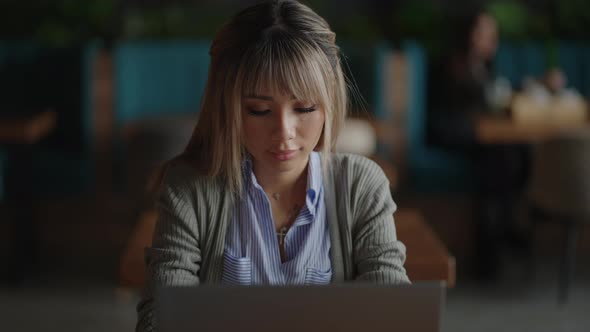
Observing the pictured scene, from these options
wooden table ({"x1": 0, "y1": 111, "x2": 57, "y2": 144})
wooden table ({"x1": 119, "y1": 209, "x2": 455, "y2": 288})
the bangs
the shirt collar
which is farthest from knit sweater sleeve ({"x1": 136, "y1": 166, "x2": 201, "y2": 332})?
wooden table ({"x1": 0, "y1": 111, "x2": 57, "y2": 144})

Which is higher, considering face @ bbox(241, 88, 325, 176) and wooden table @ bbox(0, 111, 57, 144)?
face @ bbox(241, 88, 325, 176)

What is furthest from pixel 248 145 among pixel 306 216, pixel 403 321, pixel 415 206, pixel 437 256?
pixel 415 206

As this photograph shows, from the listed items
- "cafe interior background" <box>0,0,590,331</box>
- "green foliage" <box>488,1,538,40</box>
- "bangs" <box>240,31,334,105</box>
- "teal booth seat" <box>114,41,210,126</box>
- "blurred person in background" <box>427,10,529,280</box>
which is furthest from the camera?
"green foliage" <box>488,1,538,40</box>

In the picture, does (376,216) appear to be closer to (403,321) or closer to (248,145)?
(248,145)

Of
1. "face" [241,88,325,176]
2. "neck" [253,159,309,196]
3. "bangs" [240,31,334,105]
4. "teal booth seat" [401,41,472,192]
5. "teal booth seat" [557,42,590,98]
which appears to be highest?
"bangs" [240,31,334,105]

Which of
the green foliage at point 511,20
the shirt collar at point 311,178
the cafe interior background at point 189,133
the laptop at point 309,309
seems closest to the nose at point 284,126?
the shirt collar at point 311,178

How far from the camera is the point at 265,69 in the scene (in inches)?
57.0

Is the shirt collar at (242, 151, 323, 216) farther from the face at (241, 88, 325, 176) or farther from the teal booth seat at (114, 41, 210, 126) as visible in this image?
the teal booth seat at (114, 41, 210, 126)

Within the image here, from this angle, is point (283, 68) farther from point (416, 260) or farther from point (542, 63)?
point (542, 63)

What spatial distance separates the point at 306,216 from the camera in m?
1.61

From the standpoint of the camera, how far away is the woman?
4.82ft

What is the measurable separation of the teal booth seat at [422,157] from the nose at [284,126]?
10.5ft

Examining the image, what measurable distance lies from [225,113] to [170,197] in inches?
7.7

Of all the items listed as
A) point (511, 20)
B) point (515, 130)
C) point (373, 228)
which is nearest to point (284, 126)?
point (373, 228)
